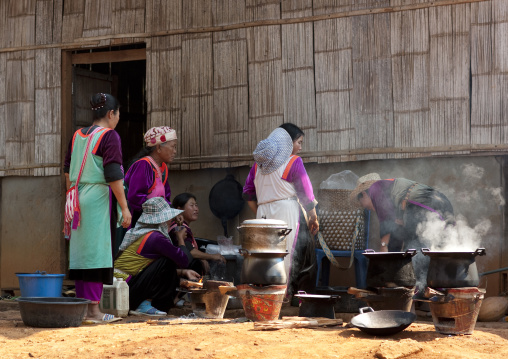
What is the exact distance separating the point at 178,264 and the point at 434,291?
2.91 m

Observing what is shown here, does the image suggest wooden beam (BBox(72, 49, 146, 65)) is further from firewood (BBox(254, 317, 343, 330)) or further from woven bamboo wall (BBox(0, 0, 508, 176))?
firewood (BBox(254, 317, 343, 330))

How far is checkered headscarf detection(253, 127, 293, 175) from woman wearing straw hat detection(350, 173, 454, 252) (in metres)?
0.96

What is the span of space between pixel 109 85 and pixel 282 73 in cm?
339

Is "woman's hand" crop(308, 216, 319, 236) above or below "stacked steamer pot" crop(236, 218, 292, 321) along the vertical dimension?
above

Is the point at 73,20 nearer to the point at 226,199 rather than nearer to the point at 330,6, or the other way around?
the point at 226,199

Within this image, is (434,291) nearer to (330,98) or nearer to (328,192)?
(328,192)

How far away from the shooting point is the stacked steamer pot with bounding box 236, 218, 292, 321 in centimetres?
672

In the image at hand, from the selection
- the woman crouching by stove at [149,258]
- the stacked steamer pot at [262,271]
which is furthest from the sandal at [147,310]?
the stacked steamer pot at [262,271]

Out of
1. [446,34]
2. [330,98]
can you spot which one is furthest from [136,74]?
[446,34]

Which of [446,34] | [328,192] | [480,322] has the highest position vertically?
[446,34]

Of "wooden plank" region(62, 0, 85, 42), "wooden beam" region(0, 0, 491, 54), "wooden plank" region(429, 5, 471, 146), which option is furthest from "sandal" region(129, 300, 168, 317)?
"wooden plank" region(62, 0, 85, 42)

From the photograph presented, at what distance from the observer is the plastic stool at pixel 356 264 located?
832 cm

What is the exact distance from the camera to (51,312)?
648 centimetres

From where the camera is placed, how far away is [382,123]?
8672mm
